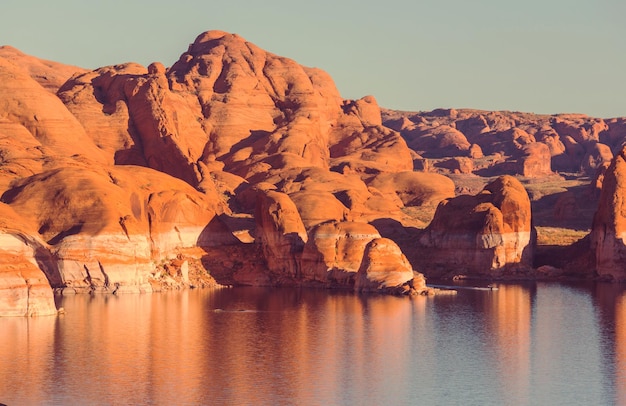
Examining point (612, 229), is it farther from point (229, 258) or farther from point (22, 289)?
point (22, 289)

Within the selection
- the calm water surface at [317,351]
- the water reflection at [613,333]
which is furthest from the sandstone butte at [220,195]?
the water reflection at [613,333]

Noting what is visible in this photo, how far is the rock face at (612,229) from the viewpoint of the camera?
121m

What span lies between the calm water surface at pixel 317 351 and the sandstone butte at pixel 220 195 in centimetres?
482

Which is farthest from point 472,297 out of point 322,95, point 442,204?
point 322,95

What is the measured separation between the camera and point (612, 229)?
4751 inches

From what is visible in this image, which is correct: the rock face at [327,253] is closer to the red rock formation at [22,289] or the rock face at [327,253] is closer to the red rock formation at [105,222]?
the red rock formation at [105,222]

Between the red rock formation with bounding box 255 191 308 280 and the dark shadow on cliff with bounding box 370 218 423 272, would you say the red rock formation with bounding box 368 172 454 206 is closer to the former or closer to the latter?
the dark shadow on cliff with bounding box 370 218 423 272

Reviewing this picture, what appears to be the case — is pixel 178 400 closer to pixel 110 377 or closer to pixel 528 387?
pixel 110 377

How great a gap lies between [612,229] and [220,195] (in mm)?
49471

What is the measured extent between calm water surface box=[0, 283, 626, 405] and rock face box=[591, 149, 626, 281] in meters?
16.4

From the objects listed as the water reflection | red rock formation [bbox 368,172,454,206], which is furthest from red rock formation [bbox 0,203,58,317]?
red rock formation [bbox 368,172,454,206]

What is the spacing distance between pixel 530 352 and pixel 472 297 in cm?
3052

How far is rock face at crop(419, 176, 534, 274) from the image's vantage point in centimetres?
12519

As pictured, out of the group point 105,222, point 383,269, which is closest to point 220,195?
point 383,269
